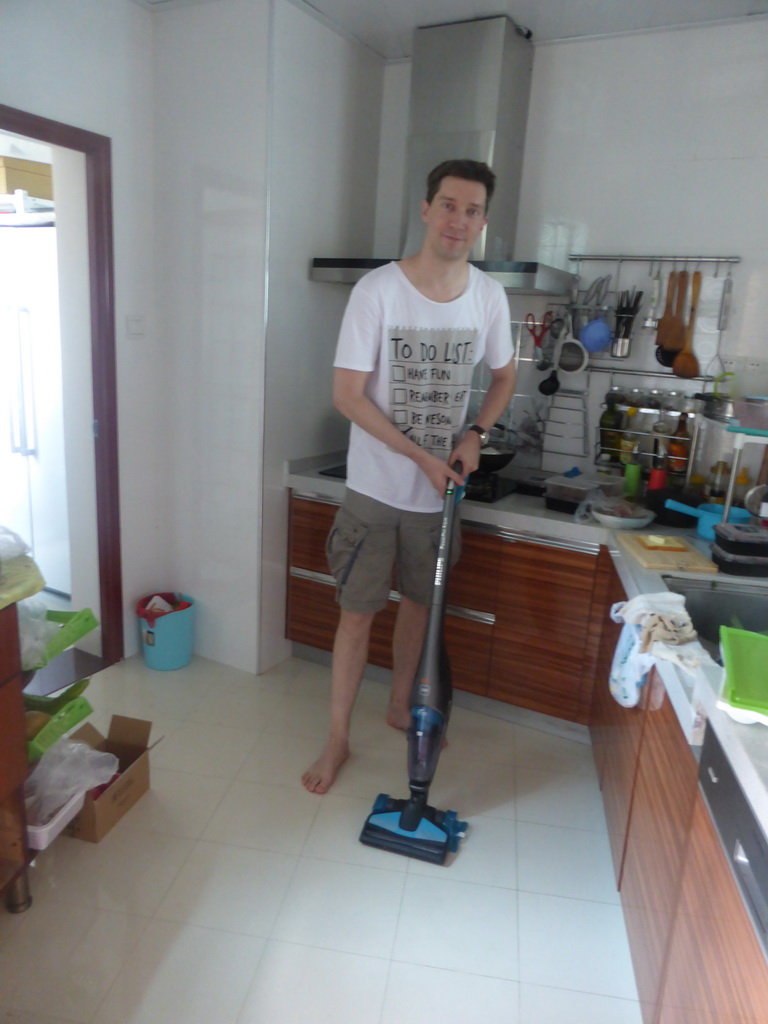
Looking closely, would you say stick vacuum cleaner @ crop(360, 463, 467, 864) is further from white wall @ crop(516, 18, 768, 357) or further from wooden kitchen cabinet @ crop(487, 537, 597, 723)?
white wall @ crop(516, 18, 768, 357)

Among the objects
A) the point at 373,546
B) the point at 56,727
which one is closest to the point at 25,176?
the point at 373,546

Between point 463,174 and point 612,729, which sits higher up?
point 463,174

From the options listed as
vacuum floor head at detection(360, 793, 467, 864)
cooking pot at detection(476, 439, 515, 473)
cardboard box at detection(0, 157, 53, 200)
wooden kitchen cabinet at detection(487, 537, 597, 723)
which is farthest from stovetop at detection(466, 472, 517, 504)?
cardboard box at detection(0, 157, 53, 200)

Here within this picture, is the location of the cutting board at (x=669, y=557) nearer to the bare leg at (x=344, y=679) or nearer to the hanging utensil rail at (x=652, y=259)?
the bare leg at (x=344, y=679)

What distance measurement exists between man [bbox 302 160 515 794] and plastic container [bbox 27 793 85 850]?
0.61 m

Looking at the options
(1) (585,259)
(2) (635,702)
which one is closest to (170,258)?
(1) (585,259)

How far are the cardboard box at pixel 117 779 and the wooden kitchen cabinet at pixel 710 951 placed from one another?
127cm

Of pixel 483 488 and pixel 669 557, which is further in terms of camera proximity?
pixel 483 488

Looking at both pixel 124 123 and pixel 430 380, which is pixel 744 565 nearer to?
pixel 430 380

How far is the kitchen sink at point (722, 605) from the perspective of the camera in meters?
1.53

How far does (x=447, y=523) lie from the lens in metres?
1.77

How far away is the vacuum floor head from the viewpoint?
5.73 feet

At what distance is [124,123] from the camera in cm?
229

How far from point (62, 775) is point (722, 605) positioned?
1.53 meters
